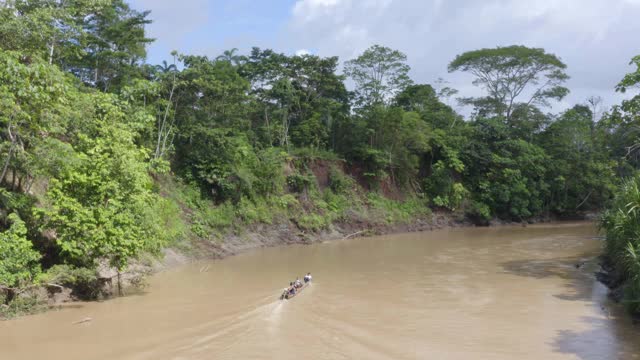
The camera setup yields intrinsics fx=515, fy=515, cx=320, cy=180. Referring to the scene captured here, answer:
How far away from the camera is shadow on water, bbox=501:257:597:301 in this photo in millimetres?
14562

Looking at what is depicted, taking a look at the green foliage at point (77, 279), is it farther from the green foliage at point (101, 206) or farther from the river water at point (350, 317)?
the river water at point (350, 317)

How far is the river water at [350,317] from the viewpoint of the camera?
9336 mm

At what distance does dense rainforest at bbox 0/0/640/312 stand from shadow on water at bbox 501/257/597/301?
1454mm

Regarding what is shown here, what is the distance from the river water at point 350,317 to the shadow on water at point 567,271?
0.04m

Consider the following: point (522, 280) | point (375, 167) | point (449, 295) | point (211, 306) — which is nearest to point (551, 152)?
point (375, 167)

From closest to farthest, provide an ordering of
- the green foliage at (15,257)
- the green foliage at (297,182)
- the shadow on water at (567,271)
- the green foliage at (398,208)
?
the green foliage at (15,257) → the shadow on water at (567,271) → the green foliage at (297,182) → the green foliage at (398,208)

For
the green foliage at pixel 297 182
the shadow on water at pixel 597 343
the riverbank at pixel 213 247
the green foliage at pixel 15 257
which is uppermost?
the green foliage at pixel 297 182

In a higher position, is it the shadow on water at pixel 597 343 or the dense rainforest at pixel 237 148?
the dense rainforest at pixel 237 148

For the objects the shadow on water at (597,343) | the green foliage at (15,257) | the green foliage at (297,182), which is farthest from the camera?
the green foliage at (297,182)

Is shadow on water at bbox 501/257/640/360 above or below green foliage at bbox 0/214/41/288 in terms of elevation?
below

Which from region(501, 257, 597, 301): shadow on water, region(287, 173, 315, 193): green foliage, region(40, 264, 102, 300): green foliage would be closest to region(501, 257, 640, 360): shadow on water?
region(501, 257, 597, 301): shadow on water

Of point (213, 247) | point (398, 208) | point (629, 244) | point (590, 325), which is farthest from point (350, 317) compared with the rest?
point (398, 208)

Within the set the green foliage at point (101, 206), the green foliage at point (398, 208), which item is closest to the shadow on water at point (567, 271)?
the green foliage at point (101, 206)

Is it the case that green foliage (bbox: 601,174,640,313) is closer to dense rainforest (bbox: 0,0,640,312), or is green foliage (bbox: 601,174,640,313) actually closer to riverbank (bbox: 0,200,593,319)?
dense rainforest (bbox: 0,0,640,312)
